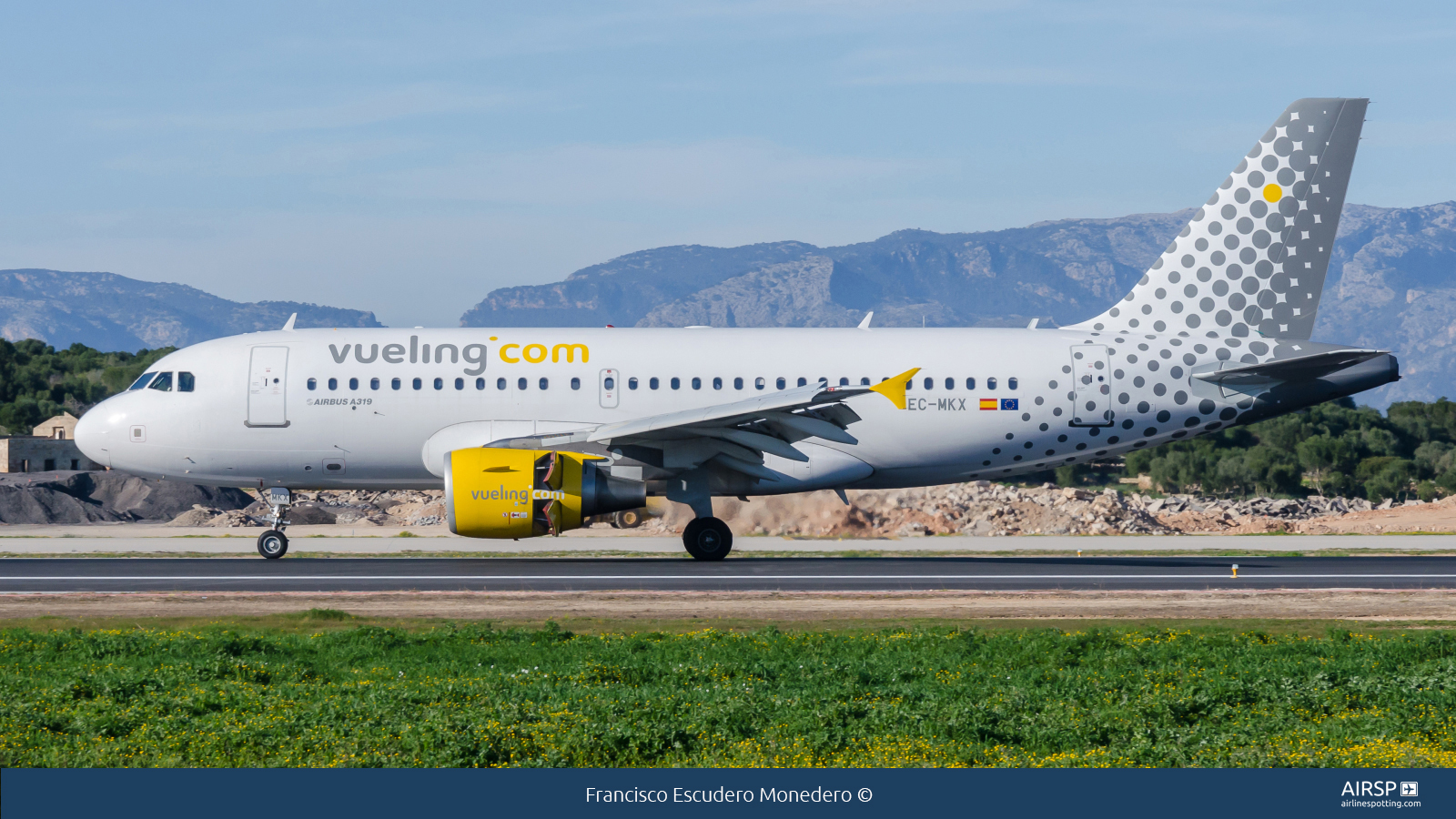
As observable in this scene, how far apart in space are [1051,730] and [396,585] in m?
13.1

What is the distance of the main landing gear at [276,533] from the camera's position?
2509 cm

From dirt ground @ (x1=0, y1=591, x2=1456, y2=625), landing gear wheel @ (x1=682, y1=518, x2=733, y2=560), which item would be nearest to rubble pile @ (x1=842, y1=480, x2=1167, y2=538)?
landing gear wheel @ (x1=682, y1=518, x2=733, y2=560)

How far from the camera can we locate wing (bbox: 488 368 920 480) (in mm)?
22375

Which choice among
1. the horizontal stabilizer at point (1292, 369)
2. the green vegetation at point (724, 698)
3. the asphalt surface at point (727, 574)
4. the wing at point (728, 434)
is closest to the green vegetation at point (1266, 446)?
the horizontal stabilizer at point (1292, 369)

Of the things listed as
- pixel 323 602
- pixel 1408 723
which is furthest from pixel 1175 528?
pixel 1408 723

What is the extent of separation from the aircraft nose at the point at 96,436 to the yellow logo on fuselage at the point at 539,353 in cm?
743

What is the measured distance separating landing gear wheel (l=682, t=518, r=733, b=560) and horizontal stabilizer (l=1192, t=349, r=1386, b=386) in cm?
921

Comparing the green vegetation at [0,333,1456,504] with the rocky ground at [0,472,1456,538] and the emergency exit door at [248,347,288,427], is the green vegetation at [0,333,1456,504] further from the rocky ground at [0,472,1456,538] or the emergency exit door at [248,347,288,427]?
the emergency exit door at [248,347,288,427]

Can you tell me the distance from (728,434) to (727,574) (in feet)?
7.84

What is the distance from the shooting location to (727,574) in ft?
73.7

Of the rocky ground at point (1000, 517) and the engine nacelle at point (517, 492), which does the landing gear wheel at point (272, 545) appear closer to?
the engine nacelle at point (517, 492)

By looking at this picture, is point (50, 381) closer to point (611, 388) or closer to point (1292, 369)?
point (611, 388)

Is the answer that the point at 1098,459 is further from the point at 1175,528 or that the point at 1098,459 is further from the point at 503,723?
the point at 503,723

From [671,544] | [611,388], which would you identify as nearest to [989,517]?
[671,544]
